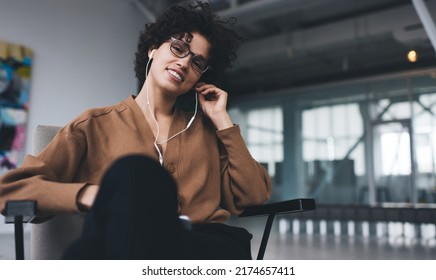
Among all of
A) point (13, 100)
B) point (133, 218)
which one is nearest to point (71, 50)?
point (13, 100)

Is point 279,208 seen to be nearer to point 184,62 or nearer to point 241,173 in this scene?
point 241,173

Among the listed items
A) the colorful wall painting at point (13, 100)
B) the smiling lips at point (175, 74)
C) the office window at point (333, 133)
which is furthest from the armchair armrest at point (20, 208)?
the office window at point (333, 133)

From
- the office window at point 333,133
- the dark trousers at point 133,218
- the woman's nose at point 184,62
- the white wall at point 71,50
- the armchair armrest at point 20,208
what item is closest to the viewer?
the dark trousers at point 133,218

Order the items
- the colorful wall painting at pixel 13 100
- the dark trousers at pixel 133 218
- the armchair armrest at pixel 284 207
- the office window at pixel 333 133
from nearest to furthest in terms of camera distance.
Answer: the dark trousers at pixel 133 218, the armchair armrest at pixel 284 207, the colorful wall painting at pixel 13 100, the office window at pixel 333 133

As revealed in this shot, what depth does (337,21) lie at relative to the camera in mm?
7699

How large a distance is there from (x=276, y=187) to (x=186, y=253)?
1009cm

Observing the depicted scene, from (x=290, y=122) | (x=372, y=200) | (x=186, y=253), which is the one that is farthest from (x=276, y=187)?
(x=186, y=253)

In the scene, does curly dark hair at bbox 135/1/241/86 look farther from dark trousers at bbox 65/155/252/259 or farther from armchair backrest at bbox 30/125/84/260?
dark trousers at bbox 65/155/252/259

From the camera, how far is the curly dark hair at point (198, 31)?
1462 millimetres

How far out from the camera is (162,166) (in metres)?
1.03

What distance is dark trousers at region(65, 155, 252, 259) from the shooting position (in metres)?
0.77

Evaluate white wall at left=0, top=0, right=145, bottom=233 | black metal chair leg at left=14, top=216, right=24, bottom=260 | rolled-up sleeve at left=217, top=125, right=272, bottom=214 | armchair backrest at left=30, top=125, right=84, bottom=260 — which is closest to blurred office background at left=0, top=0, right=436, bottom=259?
white wall at left=0, top=0, right=145, bottom=233

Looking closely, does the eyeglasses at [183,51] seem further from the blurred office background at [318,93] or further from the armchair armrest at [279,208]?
the blurred office background at [318,93]
